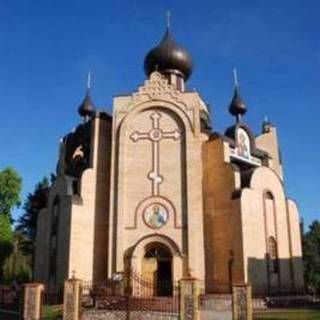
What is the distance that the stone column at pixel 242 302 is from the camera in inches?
502

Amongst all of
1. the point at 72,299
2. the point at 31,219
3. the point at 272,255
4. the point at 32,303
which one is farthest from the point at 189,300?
the point at 31,219

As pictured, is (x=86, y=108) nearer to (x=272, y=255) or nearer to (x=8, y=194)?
(x=8, y=194)

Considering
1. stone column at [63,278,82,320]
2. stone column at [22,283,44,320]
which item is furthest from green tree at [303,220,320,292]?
stone column at [22,283,44,320]

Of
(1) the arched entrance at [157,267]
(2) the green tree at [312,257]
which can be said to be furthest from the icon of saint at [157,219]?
(2) the green tree at [312,257]

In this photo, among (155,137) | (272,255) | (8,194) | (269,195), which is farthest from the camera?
(8,194)

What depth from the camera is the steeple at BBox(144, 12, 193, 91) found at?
27984 millimetres

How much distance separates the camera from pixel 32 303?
1390 centimetres

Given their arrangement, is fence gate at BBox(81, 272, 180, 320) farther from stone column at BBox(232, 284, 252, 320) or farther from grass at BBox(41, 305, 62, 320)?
stone column at BBox(232, 284, 252, 320)

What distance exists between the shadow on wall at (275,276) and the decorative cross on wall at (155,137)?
5464mm

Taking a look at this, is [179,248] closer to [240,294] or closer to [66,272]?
[66,272]

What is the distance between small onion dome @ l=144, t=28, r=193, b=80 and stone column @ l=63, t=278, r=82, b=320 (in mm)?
16838

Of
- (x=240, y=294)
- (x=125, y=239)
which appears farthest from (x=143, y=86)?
(x=240, y=294)

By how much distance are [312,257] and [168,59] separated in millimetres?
19170

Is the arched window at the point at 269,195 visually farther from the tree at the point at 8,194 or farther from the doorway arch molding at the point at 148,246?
the tree at the point at 8,194
